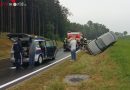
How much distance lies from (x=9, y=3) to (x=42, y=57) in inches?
1803

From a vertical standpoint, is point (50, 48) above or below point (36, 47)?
below

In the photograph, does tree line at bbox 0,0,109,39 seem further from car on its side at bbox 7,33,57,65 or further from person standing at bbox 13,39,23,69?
person standing at bbox 13,39,23,69

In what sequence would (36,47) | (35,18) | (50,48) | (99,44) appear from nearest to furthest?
(36,47), (50,48), (99,44), (35,18)

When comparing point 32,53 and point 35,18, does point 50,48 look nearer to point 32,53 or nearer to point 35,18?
point 32,53

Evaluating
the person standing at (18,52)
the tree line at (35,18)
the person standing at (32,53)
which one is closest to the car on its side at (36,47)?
the person standing at (32,53)

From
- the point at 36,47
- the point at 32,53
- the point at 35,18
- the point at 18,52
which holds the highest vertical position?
the point at 35,18

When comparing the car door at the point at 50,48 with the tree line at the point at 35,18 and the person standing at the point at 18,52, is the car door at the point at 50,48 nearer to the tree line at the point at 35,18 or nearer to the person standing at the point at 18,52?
the person standing at the point at 18,52

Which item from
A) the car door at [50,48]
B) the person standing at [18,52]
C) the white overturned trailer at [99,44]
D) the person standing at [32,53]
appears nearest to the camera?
the person standing at [18,52]

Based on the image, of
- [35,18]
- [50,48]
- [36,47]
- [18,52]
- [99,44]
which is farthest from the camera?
[35,18]

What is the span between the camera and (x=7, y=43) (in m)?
51.2

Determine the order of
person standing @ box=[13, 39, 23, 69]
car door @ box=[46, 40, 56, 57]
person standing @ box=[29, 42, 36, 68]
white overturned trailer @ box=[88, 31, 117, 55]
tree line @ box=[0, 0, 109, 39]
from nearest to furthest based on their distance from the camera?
1. person standing @ box=[13, 39, 23, 69]
2. person standing @ box=[29, 42, 36, 68]
3. car door @ box=[46, 40, 56, 57]
4. white overturned trailer @ box=[88, 31, 117, 55]
5. tree line @ box=[0, 0, 109, 39]

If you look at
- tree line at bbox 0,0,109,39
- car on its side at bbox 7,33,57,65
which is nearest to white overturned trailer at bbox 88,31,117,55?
car on its side at bbox 7,33,57,65

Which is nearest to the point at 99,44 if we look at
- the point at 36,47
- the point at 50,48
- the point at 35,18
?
the point at 50,48

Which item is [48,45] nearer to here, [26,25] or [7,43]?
[7,43]
